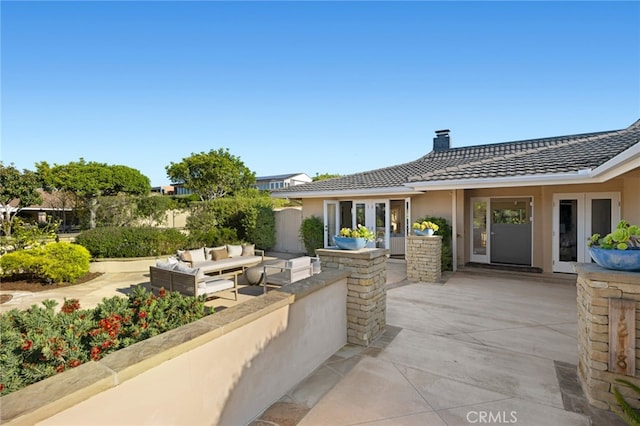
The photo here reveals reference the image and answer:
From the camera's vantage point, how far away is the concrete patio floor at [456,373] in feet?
9.27

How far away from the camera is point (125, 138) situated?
45.6 feet

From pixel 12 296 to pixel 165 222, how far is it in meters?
8.58

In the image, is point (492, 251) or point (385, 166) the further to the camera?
point (385, 166)

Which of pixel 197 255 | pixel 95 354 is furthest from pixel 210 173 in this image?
pixel 95 354

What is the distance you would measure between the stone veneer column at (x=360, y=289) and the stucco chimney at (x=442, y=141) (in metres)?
12.0

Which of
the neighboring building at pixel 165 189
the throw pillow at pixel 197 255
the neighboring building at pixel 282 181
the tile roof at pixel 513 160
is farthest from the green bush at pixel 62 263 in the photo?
the neighboring building at pixel 165 189

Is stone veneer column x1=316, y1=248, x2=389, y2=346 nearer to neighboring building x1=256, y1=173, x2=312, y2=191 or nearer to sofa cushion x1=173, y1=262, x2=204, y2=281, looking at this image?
sofa cushion x1=173, y1=262, x2=204, y2=281

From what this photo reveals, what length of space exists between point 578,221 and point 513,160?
8.11ft

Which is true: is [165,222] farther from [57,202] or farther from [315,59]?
[57,202]

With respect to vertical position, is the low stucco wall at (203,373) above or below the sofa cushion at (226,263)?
above

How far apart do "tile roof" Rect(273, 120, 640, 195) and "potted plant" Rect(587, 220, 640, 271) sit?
4.84 metres

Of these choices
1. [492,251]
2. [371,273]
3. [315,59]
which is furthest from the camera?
[492,251]

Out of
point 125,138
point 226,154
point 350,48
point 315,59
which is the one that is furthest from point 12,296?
point 226,154

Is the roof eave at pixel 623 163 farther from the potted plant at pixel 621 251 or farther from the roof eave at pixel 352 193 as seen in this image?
the roof eave at pixel 352 193
